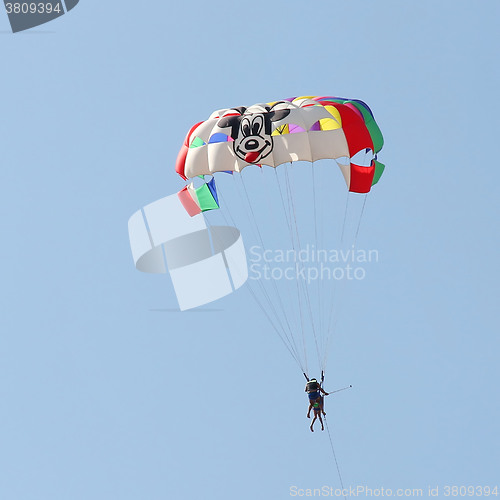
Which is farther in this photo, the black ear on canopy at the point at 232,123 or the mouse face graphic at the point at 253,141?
the black ear on canopy at the point at 232,123

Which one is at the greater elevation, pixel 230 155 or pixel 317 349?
pixel 230 155

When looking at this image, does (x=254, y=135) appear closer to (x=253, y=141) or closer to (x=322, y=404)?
(x=253, y=141)

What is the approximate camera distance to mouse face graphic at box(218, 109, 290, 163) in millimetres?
25234

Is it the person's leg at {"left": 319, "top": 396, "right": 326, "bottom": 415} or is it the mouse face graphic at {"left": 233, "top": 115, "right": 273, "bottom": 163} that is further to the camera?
the mouse face graphic at {"left": 233, "top": 115, "right": 273, "bottom": 163}

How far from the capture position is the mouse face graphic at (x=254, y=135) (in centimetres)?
2523

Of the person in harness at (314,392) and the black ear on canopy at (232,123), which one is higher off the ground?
the black ear on canopy at (232,123)

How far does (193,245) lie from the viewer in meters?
31.6

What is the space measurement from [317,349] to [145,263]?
830 cm

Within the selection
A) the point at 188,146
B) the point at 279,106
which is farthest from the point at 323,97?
the point at 188,146

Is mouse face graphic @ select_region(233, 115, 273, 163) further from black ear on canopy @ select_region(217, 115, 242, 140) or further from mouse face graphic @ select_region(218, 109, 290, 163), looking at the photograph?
black ear on canopy @ select_region(217, 115, 242, 140)

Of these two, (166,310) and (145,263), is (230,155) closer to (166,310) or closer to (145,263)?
(145,263)

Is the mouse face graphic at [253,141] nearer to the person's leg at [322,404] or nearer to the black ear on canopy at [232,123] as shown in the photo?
the black ear on canopy at [232,123]

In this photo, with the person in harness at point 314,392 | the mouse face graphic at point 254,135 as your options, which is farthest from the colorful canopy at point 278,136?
the person in harness at point 314,392

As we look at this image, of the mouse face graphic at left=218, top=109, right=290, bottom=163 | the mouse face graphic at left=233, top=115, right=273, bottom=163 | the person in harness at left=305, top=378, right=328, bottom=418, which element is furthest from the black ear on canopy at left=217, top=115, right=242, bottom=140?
the person in harness at left=305, top=378, right=328, bottom=418
